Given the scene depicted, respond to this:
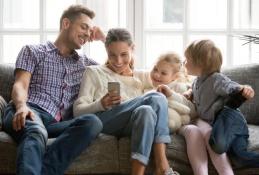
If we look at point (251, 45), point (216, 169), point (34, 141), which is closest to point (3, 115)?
point (34, 141)

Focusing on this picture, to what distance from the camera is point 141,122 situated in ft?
8.68

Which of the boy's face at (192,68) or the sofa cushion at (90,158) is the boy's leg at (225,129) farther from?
the sofa cushion at (90,158)

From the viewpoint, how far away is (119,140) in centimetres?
274

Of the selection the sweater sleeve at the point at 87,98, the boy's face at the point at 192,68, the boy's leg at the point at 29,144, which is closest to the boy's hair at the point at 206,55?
the boy's face at the point at 192,68

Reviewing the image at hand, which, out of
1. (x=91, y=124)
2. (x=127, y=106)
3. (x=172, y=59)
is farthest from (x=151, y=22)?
(x=91, y=124)

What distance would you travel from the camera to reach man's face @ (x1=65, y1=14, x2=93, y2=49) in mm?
3188

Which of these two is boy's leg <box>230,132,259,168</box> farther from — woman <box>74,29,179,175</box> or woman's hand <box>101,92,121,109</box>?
woman's hand <box>101,92,121,109</box>

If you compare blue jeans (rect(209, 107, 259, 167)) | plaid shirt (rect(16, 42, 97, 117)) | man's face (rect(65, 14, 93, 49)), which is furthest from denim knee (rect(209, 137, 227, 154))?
man's face (rect(65, 14, 93, 49))

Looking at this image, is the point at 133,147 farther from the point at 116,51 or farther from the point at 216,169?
the point at 116,51

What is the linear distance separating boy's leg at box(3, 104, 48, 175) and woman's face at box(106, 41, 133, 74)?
58 centimetres

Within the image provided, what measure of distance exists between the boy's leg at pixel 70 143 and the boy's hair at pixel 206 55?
2.22 feet

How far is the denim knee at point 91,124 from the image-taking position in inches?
103

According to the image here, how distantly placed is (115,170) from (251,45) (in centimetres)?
181

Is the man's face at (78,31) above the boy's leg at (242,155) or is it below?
above
